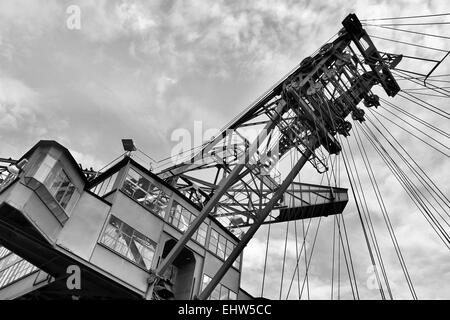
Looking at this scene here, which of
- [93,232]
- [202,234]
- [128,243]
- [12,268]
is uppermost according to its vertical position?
[202,234]

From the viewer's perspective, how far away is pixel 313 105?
51.0 feet

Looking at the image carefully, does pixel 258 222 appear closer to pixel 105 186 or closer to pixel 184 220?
pixel 184 220

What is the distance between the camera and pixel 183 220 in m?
17.4

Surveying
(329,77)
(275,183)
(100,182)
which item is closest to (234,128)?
(275,183)

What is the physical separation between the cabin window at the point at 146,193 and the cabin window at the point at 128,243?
1466 mm

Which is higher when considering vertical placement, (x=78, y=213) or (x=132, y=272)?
(x=78, y=213)

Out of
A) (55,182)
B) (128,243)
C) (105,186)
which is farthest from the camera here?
(105,186)

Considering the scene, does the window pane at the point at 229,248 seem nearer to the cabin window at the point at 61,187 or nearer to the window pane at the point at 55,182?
the cabin window at the point at 61,187

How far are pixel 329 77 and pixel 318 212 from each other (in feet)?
26.2

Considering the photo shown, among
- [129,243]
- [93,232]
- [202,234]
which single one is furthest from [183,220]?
[93,232]

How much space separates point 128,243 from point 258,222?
211 inches

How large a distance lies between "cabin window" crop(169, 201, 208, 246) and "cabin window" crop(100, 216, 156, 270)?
2033mm

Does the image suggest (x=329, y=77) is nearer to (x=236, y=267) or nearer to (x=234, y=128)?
(x=234, y=128)
